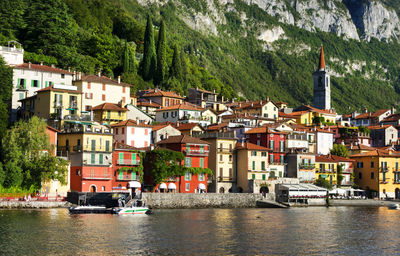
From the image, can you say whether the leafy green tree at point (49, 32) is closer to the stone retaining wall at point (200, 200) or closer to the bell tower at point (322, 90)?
the stone retaining wall at point (200, 200)

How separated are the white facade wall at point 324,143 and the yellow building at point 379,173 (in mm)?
6318

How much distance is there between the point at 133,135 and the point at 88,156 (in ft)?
47.8

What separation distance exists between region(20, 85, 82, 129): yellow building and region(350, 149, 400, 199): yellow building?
49.1 meters

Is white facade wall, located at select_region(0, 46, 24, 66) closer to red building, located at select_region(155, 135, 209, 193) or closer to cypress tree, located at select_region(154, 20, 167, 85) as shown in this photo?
red building, located at select_region(155, 135, 209, 193)

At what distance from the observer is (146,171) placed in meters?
85.7

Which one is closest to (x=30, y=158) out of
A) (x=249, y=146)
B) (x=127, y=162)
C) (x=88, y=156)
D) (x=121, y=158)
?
(x=88, y=156)

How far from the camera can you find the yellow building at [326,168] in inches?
4213

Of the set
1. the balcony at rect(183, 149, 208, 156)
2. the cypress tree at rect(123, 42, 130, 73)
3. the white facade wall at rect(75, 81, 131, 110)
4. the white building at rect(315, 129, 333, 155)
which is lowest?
the balcony at rect(183, 149, 208, 156)

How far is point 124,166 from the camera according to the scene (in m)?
82.6

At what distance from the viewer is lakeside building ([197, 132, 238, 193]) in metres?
91.9

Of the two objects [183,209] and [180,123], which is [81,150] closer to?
[183,209]

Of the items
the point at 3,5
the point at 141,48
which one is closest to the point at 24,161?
the point at 3,5

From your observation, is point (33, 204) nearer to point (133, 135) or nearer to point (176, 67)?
point (133, 135)

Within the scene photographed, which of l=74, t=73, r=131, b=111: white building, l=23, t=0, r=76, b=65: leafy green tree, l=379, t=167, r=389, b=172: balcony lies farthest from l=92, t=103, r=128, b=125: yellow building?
l=379, t=167, r=389, b=172: balcony
